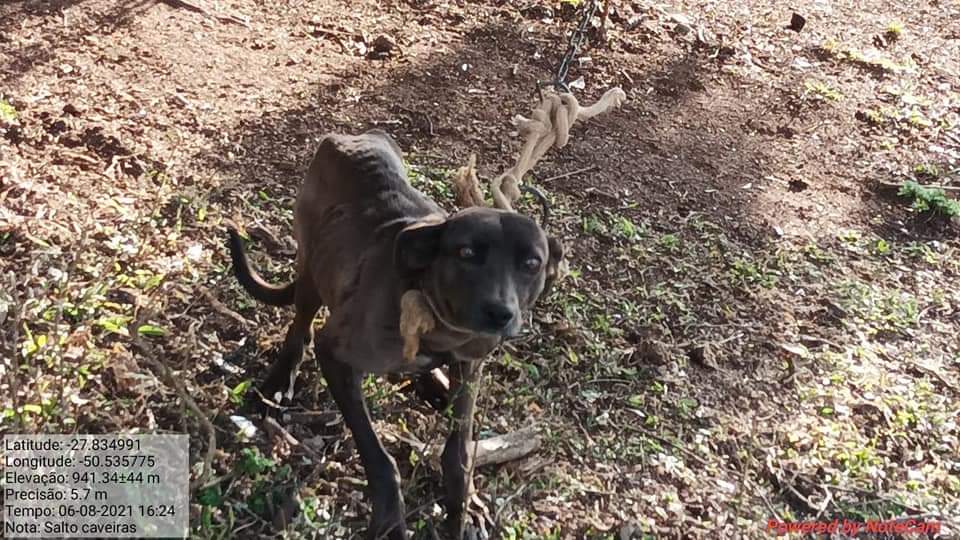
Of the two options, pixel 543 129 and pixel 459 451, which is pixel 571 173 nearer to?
pixel 543 129

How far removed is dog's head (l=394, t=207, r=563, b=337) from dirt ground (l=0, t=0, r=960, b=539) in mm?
880

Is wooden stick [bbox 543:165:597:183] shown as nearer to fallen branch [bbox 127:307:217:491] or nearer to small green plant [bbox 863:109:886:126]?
small green plant [bbox 863:109:886:126]

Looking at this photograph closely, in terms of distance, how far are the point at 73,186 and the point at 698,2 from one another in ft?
19.5

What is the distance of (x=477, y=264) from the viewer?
2959 mm

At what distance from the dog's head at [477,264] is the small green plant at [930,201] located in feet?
14.1

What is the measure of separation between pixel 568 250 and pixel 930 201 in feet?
9.45

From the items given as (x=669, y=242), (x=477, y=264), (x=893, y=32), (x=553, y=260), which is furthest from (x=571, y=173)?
(x=893, y=32)

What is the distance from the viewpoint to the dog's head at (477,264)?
2910 mm

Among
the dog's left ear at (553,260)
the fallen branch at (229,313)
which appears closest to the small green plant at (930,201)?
the dog's left ear at (553,260)

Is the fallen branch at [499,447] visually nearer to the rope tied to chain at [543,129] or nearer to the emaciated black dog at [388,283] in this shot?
the emaciated black dog at [388,283]

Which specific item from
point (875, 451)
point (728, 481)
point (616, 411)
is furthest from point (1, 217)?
point (875, 451)

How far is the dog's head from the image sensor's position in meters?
2.91

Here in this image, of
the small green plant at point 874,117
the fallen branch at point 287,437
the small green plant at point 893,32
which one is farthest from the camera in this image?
the small green plant at point 893,32

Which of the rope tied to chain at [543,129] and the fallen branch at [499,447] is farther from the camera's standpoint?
the fallen branch at [499,447]
